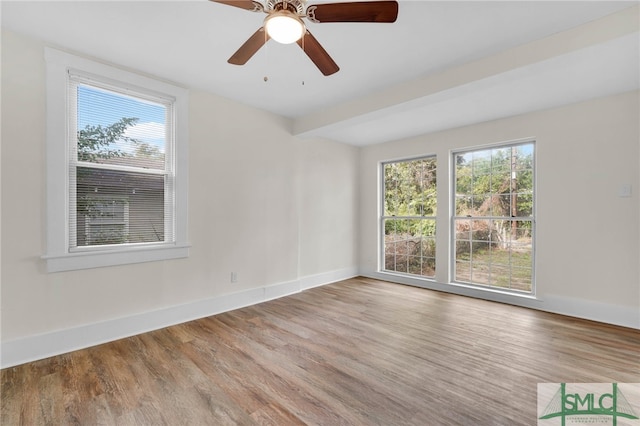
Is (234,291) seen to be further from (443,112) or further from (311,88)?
(443,112)

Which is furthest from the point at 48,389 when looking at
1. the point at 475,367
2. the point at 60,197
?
the point at 475,367

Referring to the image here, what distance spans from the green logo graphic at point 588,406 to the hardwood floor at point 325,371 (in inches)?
4.4

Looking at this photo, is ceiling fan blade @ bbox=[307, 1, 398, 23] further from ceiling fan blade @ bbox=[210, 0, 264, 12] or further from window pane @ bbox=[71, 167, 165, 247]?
window pane @ bbox=[71, 167, 165, 247]

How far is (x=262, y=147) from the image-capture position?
3.95 meters

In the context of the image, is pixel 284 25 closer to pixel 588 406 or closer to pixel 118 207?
pixel 118 207

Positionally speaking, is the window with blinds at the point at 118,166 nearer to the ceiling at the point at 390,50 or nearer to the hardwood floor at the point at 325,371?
the ceiling at the point at 390,50

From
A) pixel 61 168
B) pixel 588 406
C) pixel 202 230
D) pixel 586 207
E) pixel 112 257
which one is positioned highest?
pixel 61 168

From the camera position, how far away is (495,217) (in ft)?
13.3

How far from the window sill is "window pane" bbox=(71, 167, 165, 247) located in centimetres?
12

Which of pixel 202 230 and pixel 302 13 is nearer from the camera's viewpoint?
pixel 302 13

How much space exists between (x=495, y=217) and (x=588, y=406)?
267cm

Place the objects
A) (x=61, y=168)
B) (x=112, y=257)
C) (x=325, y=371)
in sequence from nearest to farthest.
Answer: (x=325, y=371) → (x=61, y=168) → (x=112, y=257)

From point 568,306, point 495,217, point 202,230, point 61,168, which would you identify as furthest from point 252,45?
point 568,306

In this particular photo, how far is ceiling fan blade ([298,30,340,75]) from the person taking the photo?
1.67 m
